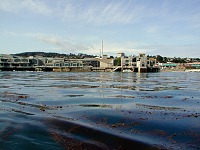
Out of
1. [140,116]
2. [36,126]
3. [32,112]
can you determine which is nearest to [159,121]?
[140,116]

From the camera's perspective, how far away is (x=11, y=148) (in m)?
10.7

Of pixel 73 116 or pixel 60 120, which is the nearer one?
pixel 60 120

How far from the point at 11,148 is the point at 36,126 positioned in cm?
345

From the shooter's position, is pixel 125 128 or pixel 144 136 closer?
pixel 144 136

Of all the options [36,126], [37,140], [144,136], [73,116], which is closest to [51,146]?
[37,140]

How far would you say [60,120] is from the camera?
51.7ft

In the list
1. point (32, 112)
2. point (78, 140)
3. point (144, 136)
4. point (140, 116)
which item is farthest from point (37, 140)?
point (140, 116)

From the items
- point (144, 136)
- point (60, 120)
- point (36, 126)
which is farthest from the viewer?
point (60, 120)

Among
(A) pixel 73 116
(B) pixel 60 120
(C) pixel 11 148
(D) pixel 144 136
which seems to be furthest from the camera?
(A) pixel 73 116

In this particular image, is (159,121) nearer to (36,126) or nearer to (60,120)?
(60,120)

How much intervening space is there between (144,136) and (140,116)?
16.2 feet

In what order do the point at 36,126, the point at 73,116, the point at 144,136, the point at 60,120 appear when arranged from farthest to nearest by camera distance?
the point at 73,116
the point at 60,120
the point at 36,126
the point at 144,136

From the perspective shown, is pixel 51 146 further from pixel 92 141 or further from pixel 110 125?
pixel 110 125

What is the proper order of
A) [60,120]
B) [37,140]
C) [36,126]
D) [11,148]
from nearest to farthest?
1. [11,148]
2. [37,140]
3. [36,126]
4. [60,120]
